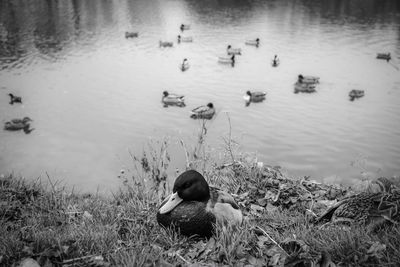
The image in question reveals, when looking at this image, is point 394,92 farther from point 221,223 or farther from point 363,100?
point 221,223

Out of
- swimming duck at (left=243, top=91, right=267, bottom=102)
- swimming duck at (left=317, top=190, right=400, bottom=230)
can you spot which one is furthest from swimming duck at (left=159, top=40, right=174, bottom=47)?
swimming duck at (left=317, top=190, right=400, bottom=230)

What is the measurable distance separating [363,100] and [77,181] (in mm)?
11893

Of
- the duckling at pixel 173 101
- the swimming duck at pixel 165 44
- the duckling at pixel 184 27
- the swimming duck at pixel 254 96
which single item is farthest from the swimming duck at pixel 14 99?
the duckling at pixel 184 27

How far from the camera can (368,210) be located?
333cm

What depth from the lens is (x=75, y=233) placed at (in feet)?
10.6

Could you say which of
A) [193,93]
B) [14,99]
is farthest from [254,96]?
[14,99]

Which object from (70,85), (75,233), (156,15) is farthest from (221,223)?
(156,15)

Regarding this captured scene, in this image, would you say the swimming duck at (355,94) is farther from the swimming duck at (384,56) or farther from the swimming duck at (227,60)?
the swimming duck at (227,60)

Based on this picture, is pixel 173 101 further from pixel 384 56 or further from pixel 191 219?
pixel 384 56

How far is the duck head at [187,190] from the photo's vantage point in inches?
139

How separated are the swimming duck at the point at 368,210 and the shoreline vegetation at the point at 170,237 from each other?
9 cm

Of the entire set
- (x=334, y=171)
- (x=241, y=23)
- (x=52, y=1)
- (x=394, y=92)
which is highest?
(x=52, y=1)

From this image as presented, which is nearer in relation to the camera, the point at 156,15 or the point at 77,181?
the point at 77,181

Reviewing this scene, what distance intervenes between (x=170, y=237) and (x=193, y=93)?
11779 millimetres
